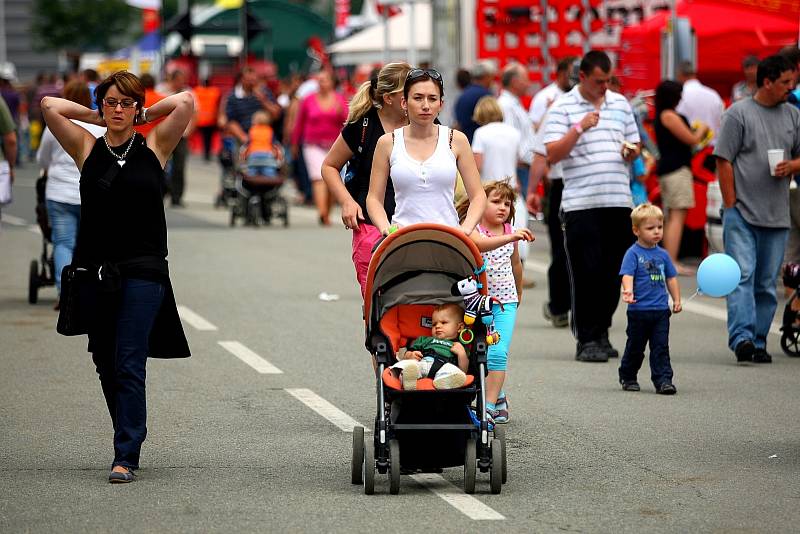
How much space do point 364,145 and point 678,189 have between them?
8.56 meters

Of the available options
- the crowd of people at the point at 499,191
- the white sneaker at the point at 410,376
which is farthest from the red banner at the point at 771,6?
the white sneaker at the point at 410,376

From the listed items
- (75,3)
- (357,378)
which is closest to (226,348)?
(357,378)

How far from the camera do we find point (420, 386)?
696 cm

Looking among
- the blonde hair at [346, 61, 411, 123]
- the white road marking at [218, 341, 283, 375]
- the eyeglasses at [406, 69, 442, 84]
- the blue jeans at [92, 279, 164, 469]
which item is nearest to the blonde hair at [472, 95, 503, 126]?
the white road marking at [218, 341, 283, 375]

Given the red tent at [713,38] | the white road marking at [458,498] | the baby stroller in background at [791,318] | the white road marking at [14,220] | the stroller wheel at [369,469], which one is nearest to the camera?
the white road marking at [458,498]

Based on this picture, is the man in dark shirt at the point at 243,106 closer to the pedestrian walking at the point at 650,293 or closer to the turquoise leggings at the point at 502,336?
the pedestrian walking at the point at 650,293

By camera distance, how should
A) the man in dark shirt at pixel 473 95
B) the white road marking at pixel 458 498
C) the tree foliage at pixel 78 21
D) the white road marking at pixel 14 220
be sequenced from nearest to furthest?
the white road marking at pixel 458 498, the man in dark shirt at pixel 473 95, the white road marking at pixel 14 220, the tree foliage at pixel 78 21

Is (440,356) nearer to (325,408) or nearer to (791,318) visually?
(325,408)

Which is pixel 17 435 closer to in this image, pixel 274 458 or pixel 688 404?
pixel 274 458

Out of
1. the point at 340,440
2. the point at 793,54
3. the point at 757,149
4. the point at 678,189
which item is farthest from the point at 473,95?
the point at 340,440

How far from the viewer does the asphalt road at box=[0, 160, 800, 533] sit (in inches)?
260

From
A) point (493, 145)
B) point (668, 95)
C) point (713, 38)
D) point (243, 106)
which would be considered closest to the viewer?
point (493, 145)

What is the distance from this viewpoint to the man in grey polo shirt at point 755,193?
11133 mm

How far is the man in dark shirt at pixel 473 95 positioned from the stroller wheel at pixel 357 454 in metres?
10.6
